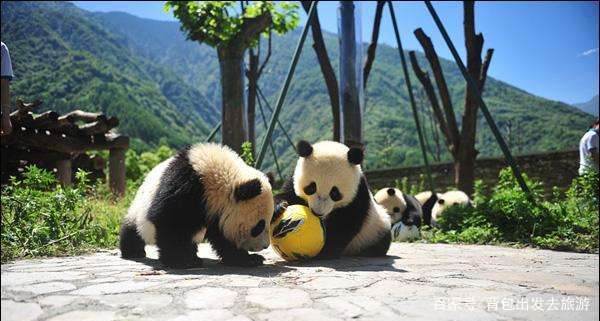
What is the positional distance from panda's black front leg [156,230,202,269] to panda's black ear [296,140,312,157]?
125 centimetres

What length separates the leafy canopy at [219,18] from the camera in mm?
8906

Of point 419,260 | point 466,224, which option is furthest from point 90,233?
point 466,224

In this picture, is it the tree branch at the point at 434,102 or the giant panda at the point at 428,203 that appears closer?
the giant panda at the point at 428,203

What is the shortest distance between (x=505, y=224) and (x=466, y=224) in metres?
0.65

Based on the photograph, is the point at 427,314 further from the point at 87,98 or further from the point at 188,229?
the point at 87,98

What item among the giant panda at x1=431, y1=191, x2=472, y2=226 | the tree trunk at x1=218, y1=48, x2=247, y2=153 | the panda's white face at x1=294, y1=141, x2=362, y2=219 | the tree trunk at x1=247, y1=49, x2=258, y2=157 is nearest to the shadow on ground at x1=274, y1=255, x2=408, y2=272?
the panda's white face at x1=294, y1=141, x2=362, y2=219

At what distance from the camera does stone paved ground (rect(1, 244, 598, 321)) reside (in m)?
2.21

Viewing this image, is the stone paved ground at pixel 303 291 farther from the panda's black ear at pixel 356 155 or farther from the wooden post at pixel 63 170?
the wooden post at pixel 63 170

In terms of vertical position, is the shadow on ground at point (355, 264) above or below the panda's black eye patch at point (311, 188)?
below

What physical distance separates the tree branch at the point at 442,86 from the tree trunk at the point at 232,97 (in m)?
4.05

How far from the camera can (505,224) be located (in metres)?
6.20

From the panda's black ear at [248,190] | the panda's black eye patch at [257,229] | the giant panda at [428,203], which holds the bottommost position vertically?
the giant panda at [428,203]

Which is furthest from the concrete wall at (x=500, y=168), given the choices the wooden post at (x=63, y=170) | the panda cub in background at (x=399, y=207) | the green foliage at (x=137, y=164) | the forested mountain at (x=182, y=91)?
the wooden post at (x=63, y=170)

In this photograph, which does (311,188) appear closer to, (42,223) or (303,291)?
(303,291)
